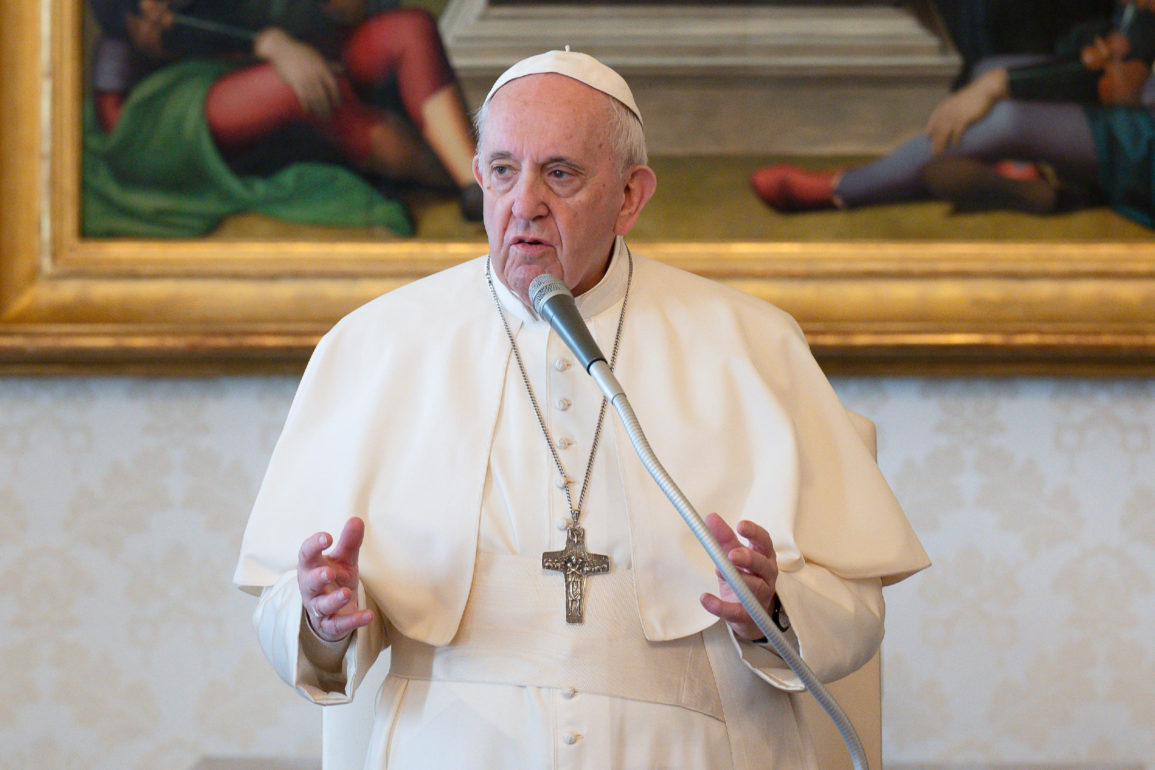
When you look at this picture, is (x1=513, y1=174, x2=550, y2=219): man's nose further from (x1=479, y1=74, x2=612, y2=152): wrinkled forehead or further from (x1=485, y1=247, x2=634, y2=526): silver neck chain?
(x1=485, y1=247, x2=634, y2=526): silver neck chain

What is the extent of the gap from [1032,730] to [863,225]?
134 cm

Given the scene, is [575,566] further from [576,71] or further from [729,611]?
[576,71]

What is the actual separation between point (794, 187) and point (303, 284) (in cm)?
126

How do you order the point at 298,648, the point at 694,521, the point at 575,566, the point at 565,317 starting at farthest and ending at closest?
the point at 575,566 < the point at 298,648 < the point at 565,317 < the point at 694,521

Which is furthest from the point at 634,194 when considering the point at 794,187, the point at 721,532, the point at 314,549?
the point at 794,187

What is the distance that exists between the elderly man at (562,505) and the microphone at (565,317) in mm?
396

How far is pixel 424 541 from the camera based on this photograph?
1966 millimetres

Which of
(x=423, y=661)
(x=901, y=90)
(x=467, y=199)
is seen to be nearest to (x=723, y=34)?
(x=901, y=90)

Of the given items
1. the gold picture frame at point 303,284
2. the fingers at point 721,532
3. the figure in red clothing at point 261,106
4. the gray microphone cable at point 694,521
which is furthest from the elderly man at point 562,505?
the figure in red clothing at point 261,106

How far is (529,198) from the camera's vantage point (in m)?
1.97

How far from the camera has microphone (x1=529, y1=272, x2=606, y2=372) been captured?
146 cm

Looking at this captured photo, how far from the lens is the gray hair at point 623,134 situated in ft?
6.82

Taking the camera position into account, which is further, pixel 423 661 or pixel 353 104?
pixel 353 104

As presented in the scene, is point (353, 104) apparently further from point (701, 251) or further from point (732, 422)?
point (732, 422)
